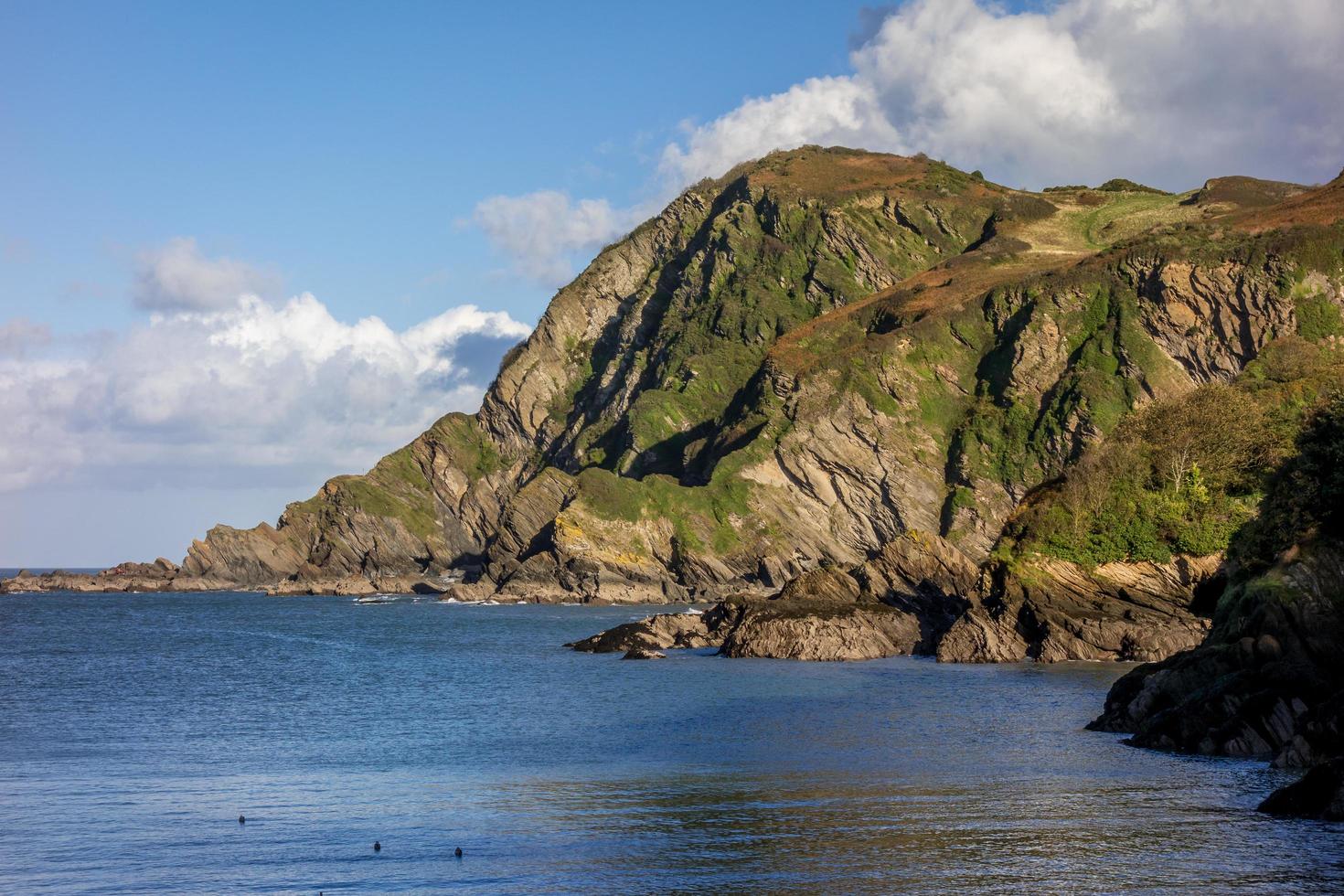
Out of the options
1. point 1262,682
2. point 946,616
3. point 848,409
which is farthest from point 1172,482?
point 848,409

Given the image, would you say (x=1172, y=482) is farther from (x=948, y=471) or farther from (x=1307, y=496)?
(x=948, y=471)

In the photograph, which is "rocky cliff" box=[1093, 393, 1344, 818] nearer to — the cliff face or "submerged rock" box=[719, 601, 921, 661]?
"submerged rock" box=[719, 601, 921, 661]

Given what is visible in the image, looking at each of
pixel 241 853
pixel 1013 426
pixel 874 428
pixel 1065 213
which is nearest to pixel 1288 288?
pixel 1013 426

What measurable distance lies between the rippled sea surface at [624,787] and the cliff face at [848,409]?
60947 mm

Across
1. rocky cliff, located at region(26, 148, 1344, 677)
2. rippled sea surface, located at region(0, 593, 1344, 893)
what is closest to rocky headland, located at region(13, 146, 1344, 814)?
rocky cliff, located at region(26, 148, 1344, 677)

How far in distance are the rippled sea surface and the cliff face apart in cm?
6095

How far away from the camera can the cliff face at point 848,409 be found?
13538 cm

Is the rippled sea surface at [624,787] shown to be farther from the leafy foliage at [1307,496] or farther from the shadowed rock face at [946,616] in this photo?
the leafy foliage at [1307,496]

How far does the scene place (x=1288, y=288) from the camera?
129 meters

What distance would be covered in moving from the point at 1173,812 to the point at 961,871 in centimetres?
716

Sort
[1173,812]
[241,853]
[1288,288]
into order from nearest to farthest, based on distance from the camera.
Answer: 1. [241,853]
2. [1173,812]
3. [1288,288]

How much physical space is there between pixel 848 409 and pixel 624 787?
110884 mm

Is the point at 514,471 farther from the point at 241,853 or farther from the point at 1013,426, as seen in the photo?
the point at 241,853

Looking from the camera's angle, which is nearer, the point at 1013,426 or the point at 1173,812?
the point at 1173,812
